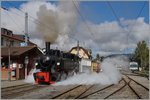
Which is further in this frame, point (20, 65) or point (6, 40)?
point (6, 40)

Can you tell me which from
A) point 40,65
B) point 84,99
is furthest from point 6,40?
point 84,99

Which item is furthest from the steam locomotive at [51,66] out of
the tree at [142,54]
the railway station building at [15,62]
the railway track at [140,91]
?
the tree at [142,54]

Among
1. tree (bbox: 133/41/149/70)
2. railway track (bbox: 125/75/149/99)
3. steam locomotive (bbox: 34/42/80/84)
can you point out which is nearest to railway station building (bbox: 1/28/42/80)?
steam locomotive (bbox: 34/42/80/84)

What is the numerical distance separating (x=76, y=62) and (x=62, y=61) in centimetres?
653

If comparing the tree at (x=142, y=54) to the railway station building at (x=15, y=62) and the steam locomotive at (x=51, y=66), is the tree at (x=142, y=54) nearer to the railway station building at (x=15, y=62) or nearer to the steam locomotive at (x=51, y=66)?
the railway station building at (x=15, y=62)

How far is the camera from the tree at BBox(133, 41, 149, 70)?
74.1 metres

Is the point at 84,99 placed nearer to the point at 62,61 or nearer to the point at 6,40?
the point at 62,61

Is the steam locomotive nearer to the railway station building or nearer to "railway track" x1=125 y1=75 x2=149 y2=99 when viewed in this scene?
"railway track" x1=125 y1=75 x2=149 y2=99

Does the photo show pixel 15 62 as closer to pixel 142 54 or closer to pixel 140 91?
pixel 140 91

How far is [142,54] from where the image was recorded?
75.7 metres

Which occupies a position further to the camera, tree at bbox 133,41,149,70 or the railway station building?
tree at bbox 133,41,149,70

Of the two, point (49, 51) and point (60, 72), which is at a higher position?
point (49, 51)

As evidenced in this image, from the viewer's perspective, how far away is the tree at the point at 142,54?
74.1m

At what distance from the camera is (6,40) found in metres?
57.0
